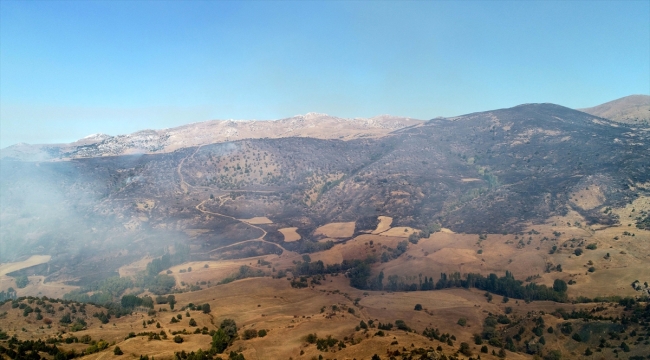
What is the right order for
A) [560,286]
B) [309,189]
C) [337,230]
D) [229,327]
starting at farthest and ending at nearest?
[309,189], [337,230], [560,286], [229,327]

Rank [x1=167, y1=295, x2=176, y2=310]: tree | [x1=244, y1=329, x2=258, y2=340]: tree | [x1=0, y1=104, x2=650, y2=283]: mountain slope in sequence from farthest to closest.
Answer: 1. [x1=0, y1=104, x2=650, y2=283]: mountain slope
2. [x1=167, y1=295, x2=176, y2=310]: tree
3. [x1=244, y1=329, x2=258, y2=340]: tree

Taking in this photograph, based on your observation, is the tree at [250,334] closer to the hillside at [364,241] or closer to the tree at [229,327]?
the hillside at [364,241]

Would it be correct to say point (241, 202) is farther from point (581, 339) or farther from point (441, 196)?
point (581, 339)

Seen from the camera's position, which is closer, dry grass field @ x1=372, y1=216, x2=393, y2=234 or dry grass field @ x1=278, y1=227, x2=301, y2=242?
dry grass field @ x1=372, y1=216, x2=393, y2=234

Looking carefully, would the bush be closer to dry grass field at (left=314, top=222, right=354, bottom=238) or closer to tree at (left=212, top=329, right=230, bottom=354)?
tree at (left=212, top=329, right=230, bottom=354)

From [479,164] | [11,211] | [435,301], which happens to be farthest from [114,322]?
[479,164]

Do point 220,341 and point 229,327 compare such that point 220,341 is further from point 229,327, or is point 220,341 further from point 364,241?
point 364,241

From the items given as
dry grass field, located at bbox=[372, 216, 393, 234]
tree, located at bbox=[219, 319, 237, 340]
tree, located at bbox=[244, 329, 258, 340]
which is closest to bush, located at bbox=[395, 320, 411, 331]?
tree, located at bbox=[244, 329, 258, 340]

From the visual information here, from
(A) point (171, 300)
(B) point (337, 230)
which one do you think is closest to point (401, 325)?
(A) point (171, 300)
